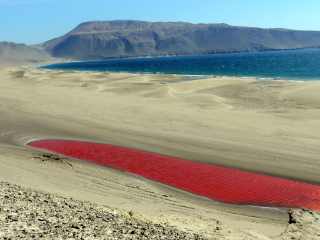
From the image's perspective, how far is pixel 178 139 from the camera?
78.8 ft

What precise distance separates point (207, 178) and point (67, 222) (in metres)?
7.89

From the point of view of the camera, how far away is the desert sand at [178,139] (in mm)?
13539

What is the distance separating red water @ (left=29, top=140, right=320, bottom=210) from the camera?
617 inches

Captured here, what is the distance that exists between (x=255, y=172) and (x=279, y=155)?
2.20 metres

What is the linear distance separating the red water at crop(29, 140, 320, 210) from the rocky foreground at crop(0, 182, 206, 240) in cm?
478

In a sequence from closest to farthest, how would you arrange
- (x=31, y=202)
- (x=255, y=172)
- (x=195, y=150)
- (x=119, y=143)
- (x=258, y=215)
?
(x=31, y=202) < (x=258, y=215) < (x=255, y=172) < (x=195, y=150) < (x=119, y=143)

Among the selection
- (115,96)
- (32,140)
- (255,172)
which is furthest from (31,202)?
(115,96)

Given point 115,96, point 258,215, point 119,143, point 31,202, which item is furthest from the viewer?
point 115,96

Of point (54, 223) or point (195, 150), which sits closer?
point (54, 223)

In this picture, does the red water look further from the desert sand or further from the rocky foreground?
the rocky foreground

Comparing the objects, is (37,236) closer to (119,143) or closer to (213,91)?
(119,143)

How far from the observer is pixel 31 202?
1247cm

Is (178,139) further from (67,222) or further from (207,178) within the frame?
(67,222)

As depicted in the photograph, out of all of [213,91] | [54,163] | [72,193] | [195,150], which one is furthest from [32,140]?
[213,91]
